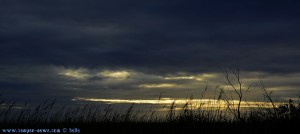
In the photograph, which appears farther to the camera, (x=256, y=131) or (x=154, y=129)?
(x=154, y=129)

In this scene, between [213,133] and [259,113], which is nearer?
[213,133]

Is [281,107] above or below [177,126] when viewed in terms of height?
above

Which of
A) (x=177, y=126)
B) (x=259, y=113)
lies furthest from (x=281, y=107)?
(x=177, y=126)

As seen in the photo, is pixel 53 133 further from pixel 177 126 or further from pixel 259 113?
pixel 259 113

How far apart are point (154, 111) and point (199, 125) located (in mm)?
3165

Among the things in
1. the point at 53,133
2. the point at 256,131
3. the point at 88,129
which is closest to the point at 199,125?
the point at 256,131

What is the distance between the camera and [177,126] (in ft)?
39.5

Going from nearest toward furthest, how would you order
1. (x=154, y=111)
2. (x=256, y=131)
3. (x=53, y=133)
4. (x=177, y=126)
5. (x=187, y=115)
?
(x=256, y=131), (x=53, y=133), (x=177, y=126), (x=187, y=115), (x=154, y=111)

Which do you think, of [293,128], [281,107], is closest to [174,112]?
[281,107]

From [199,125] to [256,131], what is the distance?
2696mm

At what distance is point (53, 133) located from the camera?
36.7 feet

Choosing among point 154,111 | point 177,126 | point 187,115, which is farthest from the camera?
point 154,111

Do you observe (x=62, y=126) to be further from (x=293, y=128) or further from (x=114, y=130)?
(x=293, y=128)

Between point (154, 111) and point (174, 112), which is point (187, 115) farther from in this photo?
point (154, 111)
